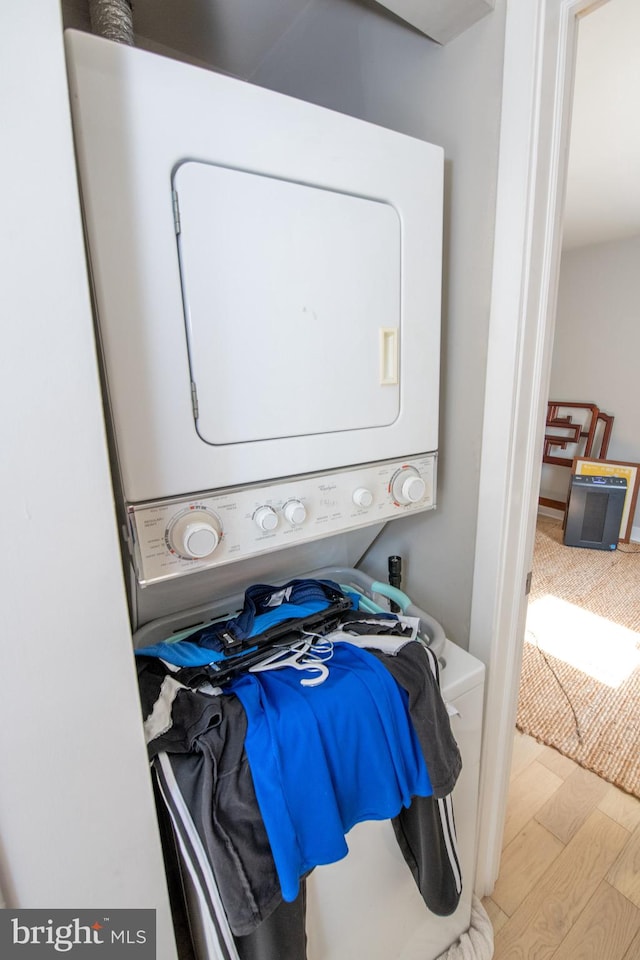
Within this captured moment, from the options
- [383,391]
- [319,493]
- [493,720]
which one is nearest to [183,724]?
[319,493]

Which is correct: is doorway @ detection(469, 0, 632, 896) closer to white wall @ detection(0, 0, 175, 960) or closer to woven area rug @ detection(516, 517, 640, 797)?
white wall @ detection(0, 0, 175, 960)

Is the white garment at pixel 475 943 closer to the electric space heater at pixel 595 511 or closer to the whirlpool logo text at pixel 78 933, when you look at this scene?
the whirlpool logo text at pixel 78 933

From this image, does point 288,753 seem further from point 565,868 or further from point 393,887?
point 565,868

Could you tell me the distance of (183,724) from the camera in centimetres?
75

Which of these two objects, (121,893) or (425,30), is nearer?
(121,893)

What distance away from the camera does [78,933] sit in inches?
25.9

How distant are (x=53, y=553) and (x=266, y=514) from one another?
37cm

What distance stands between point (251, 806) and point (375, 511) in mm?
600

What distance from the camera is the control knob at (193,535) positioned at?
764mm

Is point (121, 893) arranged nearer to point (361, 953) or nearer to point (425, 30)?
point (361, 953)

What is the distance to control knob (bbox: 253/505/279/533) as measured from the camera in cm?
84

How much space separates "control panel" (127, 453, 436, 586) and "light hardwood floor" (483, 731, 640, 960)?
4.68 feet

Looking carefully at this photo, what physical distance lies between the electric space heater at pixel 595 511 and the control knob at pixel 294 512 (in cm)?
389

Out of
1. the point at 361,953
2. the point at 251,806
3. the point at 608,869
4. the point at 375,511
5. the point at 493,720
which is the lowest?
the point at 608,869
